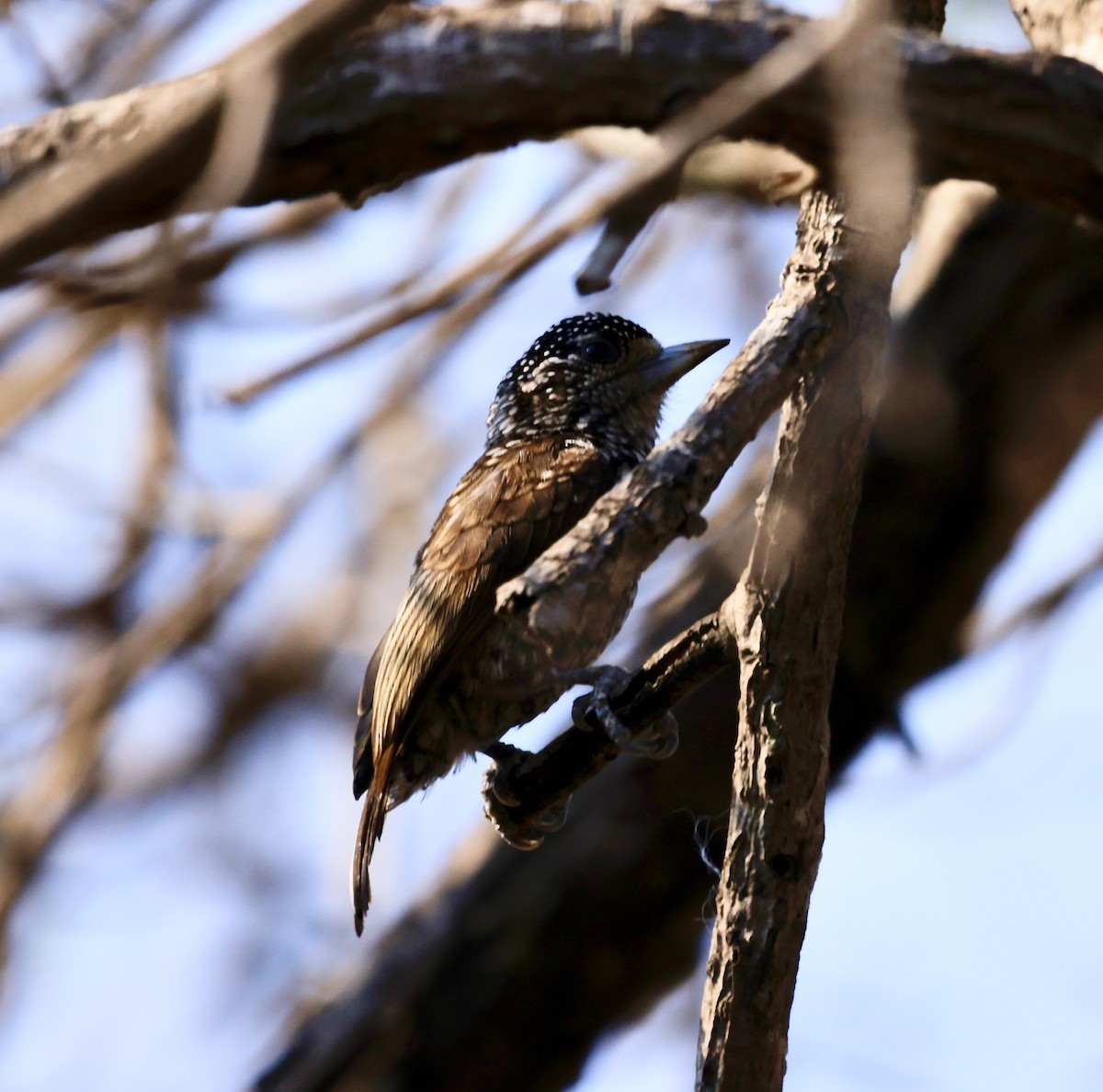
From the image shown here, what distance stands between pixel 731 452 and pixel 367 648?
11.7 feet

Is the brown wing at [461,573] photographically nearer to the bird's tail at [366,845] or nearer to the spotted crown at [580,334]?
the bird's tail at [366,845]

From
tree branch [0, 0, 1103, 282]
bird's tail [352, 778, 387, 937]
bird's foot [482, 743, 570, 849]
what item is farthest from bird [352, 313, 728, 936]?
tree branch [0, 0, 1103, 282]

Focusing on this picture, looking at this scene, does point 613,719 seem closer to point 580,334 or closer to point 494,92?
point 494,92

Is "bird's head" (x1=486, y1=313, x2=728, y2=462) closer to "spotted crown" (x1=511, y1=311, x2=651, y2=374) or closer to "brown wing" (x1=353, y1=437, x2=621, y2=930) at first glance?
"spotted crown" (x1=511, y1=311, x2=651, y2=374)

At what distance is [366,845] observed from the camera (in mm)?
3406

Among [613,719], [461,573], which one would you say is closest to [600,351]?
[461,573]

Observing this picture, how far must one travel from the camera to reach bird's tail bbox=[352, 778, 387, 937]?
3285mm

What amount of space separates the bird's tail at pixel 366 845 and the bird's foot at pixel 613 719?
2.56 feet

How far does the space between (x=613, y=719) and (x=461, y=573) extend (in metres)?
1.17

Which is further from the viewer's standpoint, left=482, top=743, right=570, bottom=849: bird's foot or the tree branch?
left=482, top=743, right=570, bottom=849: bird's foot

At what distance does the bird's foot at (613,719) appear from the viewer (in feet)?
8.76

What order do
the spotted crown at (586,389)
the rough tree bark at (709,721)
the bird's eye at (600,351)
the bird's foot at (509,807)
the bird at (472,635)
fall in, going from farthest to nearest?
1. the rough tree bark at (709,721)
2. the bird's eye at (600,351)
3. the spotted crown at (586,389)
4. the bird at (472,635)
5. the bird's foot at (509,807)

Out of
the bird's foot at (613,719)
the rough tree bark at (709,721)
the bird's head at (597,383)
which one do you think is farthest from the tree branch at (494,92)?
the rough tree bark at (709,721)

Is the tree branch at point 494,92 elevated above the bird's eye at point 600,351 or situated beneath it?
elevated above
